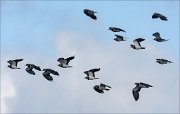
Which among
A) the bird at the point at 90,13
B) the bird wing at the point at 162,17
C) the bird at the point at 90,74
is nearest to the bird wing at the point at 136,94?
the bird at the point at 90,74

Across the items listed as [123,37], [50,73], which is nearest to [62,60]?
[50,73]

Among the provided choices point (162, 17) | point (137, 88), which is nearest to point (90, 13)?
point (162, 17)

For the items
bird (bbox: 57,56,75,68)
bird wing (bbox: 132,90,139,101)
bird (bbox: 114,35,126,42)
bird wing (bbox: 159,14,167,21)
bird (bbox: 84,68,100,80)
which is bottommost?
bird wing (bbox: 132,90,139,101)

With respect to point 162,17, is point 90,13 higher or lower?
higher

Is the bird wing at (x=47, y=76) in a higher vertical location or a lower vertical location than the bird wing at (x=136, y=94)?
higher

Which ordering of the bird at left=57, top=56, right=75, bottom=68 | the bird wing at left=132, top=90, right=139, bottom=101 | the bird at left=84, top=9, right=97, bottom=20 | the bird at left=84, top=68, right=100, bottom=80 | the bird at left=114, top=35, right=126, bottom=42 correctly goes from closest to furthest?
the bird wing at left=132, top=90, right=139, bottom=101 → the bird at left=84, top=68, right=100, bottom=80 → the bird at left=84, top=9, right=97, bottom=20 → the bird at left=57, top=56, right=75, bottom=68 → the bird at left=114, top=35, right=126, bottom=42

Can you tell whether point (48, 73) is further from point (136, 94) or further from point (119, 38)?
point (136, 94)

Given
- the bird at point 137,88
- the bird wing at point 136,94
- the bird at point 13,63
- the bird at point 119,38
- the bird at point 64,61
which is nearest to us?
the bird wing at point 136,94

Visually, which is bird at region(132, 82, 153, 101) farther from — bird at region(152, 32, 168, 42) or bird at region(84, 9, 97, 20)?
bird at region(84, 9, 97, 20)

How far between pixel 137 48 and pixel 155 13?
11.8m

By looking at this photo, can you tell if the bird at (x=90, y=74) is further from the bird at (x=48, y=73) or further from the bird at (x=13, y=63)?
the bird at (x=13, y=63)

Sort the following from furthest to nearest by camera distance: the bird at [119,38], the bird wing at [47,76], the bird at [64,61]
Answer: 1. the bird at [119,38]
2. the bird wing at [47,76]
3. the bird at [64,61]

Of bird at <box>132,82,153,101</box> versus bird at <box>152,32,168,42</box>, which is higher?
bird at <box>152,32,168,42</box>

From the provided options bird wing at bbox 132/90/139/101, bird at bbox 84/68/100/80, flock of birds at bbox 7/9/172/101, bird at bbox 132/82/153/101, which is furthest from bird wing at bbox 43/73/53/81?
bird wing at bbox 132/90/139/101
